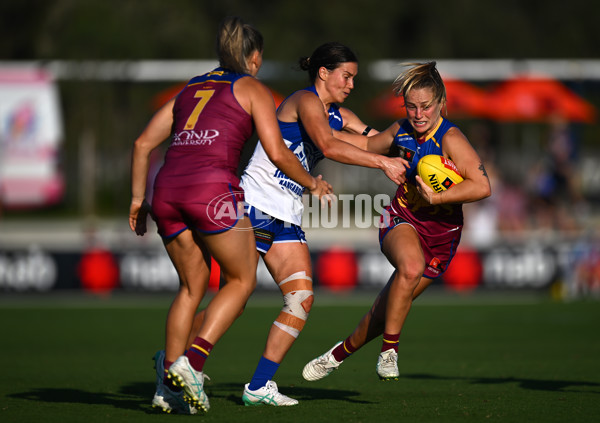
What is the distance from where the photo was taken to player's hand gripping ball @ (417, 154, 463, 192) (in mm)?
5957

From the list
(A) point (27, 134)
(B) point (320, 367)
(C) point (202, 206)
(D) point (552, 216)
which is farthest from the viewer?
(A) point (27, 134)

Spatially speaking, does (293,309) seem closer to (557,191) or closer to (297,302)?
(297,302)

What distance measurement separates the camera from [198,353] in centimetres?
539

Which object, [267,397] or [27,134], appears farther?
[27,134]

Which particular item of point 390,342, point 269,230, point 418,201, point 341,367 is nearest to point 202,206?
point 269,230

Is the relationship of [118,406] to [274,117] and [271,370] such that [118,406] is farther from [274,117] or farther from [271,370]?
[274,117]

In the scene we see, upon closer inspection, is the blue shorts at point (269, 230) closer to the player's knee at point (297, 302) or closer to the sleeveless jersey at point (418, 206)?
the player's knee at point (297, 302)

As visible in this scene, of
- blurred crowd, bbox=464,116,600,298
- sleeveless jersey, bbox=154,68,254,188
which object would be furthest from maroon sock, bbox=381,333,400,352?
blurred crowd, bbox=464,116,600,298

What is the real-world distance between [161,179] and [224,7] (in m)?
32.5

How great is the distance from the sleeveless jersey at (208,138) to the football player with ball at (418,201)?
4.32 ft

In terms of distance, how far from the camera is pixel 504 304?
46.9ft

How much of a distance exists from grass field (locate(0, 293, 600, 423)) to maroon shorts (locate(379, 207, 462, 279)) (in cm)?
94

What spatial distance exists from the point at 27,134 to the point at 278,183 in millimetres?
16896

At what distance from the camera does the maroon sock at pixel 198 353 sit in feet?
17.6
